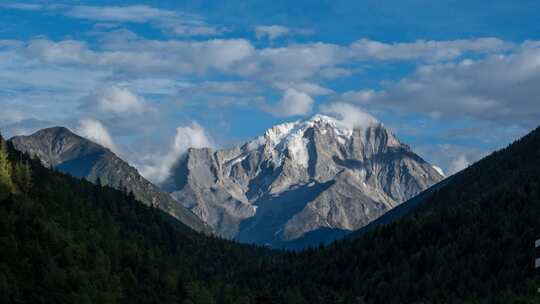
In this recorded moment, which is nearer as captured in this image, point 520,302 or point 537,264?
point 537,264

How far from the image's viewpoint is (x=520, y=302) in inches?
4112

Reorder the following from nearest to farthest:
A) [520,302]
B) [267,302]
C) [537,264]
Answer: [537,264]
[267,302]
[520,302]

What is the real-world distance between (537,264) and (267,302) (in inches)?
985

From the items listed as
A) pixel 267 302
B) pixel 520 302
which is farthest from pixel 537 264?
pixel 520 302

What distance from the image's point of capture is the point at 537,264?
7169 cm

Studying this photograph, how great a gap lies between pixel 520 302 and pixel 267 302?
128 feet

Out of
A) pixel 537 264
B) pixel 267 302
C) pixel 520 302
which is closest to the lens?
pixel 537 264

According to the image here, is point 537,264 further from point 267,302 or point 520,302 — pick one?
point 520,302

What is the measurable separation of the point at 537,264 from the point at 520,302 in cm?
3493

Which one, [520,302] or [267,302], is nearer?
[267,302]

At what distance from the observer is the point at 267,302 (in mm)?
81000
